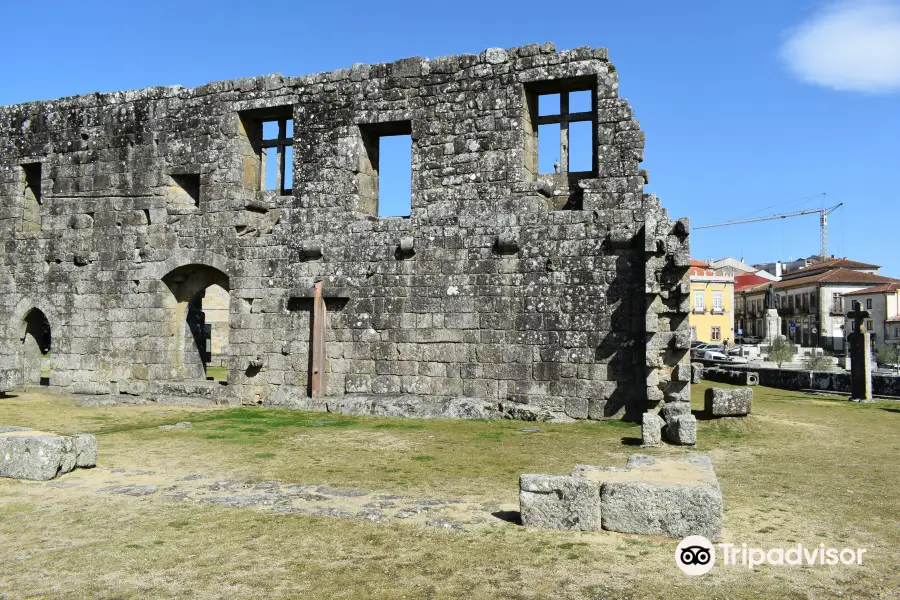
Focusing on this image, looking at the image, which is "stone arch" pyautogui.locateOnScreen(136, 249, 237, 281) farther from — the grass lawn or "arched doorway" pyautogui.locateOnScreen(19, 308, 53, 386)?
the grass lawn

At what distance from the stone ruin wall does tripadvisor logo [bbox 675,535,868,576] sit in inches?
228

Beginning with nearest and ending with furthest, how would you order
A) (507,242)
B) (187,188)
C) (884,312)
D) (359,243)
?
(507,242) → (359,243) → (187,188) → (884,312)

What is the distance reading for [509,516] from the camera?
5516 mm

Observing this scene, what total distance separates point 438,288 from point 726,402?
4.89 metres

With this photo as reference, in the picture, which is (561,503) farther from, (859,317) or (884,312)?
(884,312)

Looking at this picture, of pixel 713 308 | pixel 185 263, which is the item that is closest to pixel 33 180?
pixel 185 263

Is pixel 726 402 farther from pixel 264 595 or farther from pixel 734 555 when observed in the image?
pixel 264 595

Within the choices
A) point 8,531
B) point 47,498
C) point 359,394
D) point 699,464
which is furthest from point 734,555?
point 359,394

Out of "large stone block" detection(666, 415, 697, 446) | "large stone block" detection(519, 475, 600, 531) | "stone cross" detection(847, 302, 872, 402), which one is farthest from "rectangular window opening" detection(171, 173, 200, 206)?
"stone cross" detection(847, 302, 872, 402)

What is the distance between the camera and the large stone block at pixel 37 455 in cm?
674

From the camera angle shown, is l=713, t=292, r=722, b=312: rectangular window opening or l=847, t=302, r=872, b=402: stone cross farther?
l=713, t=292, r=722, b=312: rectangular window opening

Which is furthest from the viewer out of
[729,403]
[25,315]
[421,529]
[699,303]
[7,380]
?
[699,303]

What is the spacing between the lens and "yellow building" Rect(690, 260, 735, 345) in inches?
2174

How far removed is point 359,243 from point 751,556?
923cm
